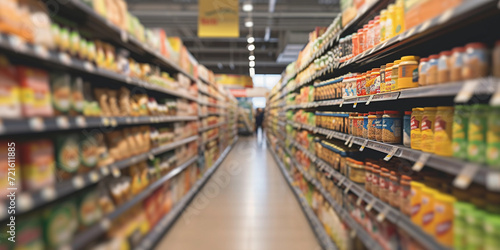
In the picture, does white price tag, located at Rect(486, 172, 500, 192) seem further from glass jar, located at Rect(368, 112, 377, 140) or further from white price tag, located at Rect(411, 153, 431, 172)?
glass jar, located at Rect(368, 112, 377, 140)

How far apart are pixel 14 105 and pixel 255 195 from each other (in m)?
3.69

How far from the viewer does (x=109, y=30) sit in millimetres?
2166

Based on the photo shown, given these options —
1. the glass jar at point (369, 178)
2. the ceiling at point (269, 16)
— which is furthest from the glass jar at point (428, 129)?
the ceiling at point (269, 16)

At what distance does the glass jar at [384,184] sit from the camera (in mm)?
1787

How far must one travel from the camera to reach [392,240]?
1.70 metres

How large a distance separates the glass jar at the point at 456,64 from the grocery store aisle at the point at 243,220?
2.10m

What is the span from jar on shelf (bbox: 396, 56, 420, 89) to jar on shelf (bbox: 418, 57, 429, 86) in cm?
8

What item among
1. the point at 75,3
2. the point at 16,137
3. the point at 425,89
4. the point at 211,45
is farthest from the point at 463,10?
the point at 211,45

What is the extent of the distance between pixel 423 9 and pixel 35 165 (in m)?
2.16

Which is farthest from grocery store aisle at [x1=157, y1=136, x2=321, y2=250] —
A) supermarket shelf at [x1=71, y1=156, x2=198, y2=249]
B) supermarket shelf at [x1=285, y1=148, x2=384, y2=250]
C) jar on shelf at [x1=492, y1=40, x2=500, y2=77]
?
jar on shelf at [x1=492, y1=40, x2=500, y2=77]

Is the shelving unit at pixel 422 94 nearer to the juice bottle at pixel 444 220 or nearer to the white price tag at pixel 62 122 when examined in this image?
the juice bottle at pixel 444 220

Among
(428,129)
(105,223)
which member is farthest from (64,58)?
(428,129)

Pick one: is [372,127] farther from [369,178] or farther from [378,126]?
[369,178]

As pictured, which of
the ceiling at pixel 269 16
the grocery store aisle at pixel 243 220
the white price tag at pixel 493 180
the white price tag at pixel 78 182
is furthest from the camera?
the ceiling at pixel 269 16
